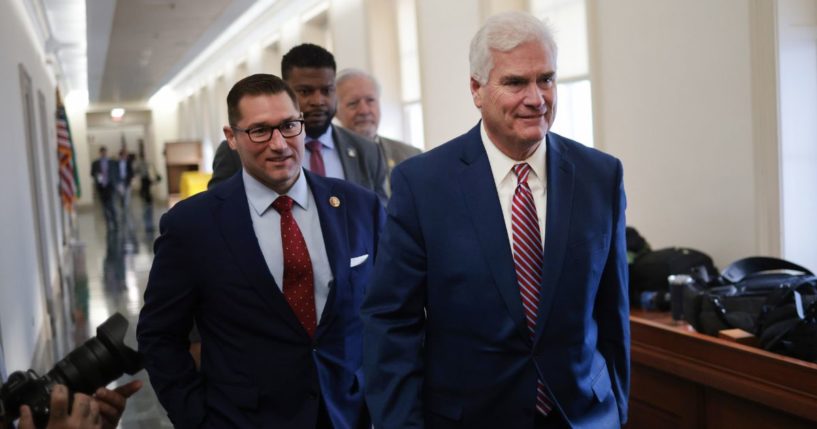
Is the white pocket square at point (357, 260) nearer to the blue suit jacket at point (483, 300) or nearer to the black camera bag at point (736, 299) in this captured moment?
the blue suit jacket at point (483, 300)

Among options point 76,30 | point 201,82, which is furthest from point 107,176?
point 76,30

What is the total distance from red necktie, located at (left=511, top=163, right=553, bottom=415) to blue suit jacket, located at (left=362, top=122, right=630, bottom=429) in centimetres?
4

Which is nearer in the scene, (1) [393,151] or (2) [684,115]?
(1) [393,151]

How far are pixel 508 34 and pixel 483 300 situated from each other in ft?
1.98

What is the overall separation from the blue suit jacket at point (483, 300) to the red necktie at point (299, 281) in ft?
1.03

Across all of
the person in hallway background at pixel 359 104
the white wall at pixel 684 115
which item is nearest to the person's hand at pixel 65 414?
the person in hallway background at pixel 359 104

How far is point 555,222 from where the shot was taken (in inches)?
74.4

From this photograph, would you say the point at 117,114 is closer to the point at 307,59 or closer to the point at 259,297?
the point at 307,59

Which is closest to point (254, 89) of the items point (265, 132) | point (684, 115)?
point (265, 132)

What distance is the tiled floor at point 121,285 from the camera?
5.50 metres

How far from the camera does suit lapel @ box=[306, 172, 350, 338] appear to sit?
2256 millimetres

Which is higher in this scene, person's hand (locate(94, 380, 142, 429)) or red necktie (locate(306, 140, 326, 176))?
red necktie (locate(306, 140, 326, 176))

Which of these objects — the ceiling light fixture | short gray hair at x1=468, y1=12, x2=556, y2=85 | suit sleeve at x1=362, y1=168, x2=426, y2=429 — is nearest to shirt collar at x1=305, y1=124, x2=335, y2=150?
suit sleeve at x1=362, y1=168, x2=426, y2=429

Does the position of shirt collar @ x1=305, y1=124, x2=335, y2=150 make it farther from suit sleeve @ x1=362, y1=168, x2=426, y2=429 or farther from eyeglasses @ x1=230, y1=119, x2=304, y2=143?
suit sleeve @ x1=362, y1=168, x2=426, y2=429
